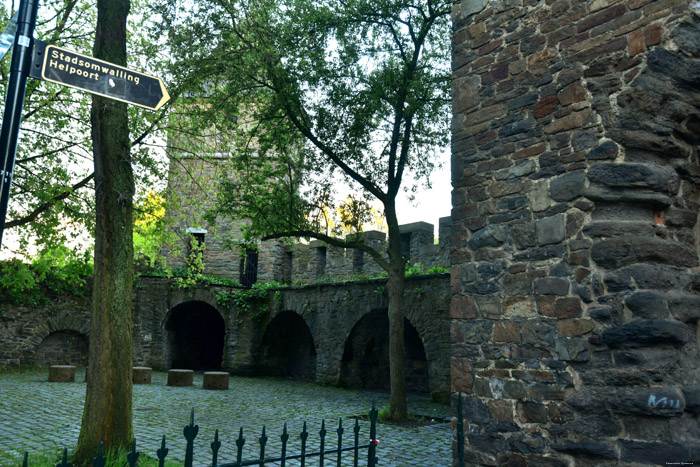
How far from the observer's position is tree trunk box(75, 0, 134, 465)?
209 inches

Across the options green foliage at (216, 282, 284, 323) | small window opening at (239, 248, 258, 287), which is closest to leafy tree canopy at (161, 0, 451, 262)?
green foliage at (216, 282, 284, 323)

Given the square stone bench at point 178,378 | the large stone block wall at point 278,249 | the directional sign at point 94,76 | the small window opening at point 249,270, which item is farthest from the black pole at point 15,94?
the small window opening at point 249,270

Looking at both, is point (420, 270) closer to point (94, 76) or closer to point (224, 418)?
point (224, 418)

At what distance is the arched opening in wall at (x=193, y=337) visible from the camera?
743 inches

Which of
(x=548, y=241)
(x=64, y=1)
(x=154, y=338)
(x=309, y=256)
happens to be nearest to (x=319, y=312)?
(x=309, y=256)

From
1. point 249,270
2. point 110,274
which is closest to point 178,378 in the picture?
point 249,270

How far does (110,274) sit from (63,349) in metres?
14.2

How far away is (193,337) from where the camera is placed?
20.4 m

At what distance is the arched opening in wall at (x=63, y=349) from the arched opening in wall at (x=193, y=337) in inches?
102

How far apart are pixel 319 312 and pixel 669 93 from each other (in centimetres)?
1247

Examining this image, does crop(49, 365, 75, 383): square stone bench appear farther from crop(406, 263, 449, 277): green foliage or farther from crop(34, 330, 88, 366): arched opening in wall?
crop(406, 263, 449, 277): green foliage

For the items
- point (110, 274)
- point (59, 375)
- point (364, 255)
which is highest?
point (364, 255)

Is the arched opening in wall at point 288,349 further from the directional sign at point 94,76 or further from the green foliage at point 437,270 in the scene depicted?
the directional sign at point 94,76

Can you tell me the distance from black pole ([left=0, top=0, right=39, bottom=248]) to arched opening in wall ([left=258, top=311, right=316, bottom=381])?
14901mm
